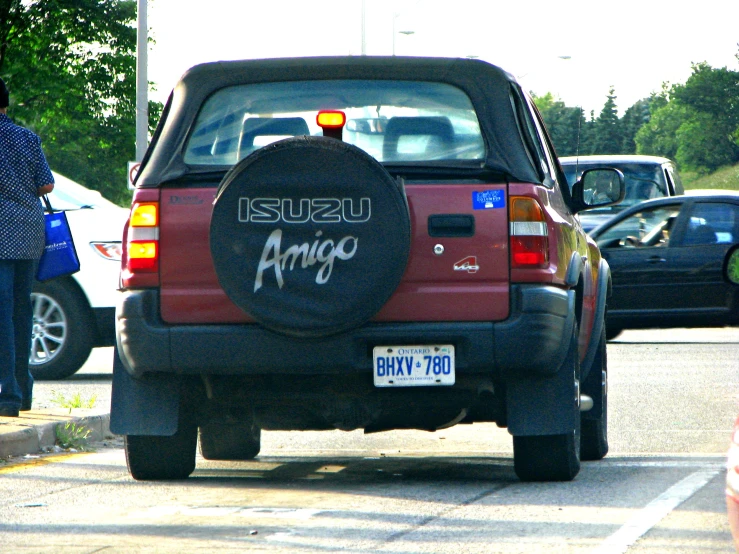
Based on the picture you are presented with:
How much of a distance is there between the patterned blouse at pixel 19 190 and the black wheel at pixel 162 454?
1961 mm

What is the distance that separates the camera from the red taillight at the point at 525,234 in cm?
633

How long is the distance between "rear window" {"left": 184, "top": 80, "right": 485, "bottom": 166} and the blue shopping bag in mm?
2584

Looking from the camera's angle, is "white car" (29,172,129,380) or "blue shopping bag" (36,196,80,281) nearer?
"blue shopping bag" (36,196,80,281)

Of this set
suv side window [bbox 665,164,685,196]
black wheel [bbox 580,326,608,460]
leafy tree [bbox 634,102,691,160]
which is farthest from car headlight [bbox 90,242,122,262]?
leafy tree [bbox 634,102,691,160]

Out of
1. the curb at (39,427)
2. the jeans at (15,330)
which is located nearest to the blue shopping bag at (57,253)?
the jeans at (15,330)

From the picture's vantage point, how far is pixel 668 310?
16328mm

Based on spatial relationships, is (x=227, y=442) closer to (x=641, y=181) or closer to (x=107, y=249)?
(x=107, y=249)

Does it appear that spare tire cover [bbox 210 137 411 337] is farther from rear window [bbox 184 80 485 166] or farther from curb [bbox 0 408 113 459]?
curb [bbox 0 408 113 459]

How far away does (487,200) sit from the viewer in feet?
20.7

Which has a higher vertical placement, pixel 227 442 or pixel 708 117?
pixel 227 442

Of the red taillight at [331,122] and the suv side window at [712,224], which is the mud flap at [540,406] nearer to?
the red taillight at [331,122]

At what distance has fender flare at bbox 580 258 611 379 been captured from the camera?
24.6ft

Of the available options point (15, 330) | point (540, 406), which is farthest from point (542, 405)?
point (15, 330)

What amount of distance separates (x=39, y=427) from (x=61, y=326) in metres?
3.88
